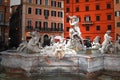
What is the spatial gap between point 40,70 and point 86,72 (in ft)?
7.77

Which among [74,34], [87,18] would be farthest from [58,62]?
[87,18]

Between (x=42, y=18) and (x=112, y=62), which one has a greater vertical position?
(x=42, y=18)

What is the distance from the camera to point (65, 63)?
35.8ft

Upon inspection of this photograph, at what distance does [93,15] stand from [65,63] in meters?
33.6

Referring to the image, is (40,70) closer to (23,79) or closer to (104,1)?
→ (23,79)

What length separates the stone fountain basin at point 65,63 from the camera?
10.4 m

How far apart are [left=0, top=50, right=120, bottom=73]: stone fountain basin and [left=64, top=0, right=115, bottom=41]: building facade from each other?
30.1 metres

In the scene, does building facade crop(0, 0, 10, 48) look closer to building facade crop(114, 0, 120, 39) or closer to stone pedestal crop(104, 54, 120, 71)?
building facade crop(114, 0, 120, 39)

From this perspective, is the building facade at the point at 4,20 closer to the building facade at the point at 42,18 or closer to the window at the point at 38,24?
the building facade at the point at 42,18

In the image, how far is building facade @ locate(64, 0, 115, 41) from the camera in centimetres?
4141

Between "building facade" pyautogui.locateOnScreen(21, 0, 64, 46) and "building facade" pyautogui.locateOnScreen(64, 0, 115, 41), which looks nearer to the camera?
"building facade" pyautogui.locateOnScreen(21, 0, 64, 46)

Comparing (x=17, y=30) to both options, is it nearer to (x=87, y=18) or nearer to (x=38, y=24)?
(x=38, y=24)

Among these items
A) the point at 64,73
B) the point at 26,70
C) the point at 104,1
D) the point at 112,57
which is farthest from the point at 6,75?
the point at 104,1

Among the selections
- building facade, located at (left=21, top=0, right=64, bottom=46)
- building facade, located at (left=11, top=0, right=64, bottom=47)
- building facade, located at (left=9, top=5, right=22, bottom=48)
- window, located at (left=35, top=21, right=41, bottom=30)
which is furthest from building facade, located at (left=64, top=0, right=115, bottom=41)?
building facade, located at (left=9, top=5, right=22, bottom=48)
